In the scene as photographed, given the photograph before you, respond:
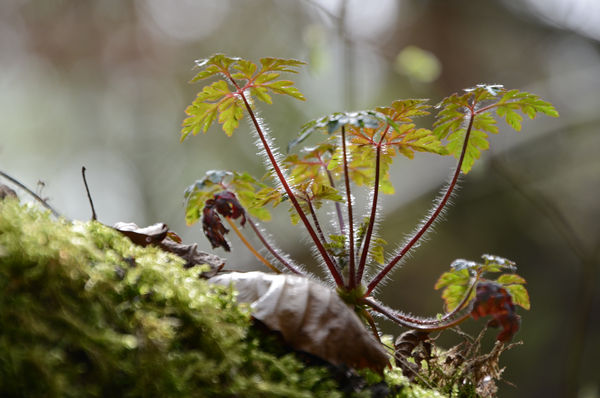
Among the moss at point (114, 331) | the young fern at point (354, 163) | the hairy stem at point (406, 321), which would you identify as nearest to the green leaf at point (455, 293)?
the young fern at point (354, 163)

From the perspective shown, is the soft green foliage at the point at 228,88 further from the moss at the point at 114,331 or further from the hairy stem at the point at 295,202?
the moss at the point at 114,331

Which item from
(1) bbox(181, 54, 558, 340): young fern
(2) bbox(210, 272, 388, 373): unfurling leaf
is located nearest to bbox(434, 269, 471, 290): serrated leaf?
(1) bbox(181, 54, 558, 340): young fern

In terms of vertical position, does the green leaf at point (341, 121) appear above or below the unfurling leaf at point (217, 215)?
above

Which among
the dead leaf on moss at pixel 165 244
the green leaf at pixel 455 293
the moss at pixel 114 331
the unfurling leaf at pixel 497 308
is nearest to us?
the moss at pixel 114 331

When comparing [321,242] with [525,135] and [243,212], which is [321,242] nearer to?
[243,212]

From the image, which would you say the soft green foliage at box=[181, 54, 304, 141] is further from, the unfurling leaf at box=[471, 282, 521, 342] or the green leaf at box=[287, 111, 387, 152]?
the unfurling leaf at box=[471, 282, 521, 342]

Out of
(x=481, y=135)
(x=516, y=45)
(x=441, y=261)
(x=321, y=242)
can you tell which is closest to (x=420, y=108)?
(x=481, y=135)

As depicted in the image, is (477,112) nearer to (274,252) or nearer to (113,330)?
(274,252)
